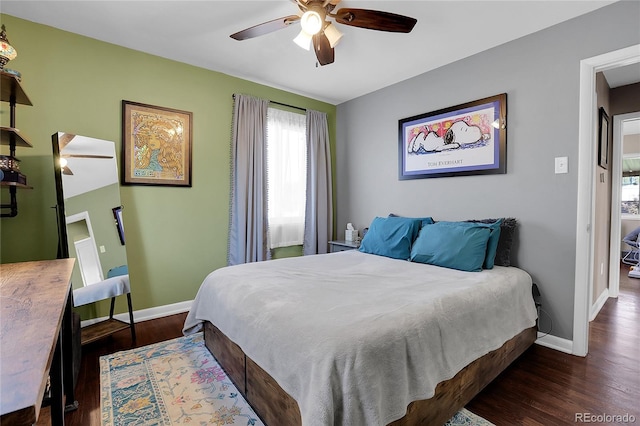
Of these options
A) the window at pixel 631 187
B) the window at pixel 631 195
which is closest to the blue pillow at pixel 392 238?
the window at pixel 631 187

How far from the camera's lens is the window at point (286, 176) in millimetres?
3703

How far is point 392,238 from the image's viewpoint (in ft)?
9.40

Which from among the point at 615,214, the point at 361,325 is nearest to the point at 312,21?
the point at 361,325

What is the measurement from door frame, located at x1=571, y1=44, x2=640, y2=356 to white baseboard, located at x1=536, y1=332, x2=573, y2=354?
0.12ft

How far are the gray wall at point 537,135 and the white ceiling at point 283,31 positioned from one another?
0.12 meters

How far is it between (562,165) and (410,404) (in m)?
2.14

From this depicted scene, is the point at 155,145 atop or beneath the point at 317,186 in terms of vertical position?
atop

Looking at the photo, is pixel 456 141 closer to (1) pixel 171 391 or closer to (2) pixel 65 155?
(1) pixel 171 391

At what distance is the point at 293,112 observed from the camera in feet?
12.7

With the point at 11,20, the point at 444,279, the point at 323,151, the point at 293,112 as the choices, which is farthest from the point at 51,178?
the point at 444,279

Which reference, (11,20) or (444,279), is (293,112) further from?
(444,279)

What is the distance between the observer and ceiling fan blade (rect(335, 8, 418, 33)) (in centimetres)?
184

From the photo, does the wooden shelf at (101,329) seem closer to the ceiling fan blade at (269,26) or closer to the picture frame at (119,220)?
the picture frame at (119,220)

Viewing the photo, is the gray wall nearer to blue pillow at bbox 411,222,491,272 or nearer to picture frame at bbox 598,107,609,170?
blue pillow at bbox 411,222,491,272
